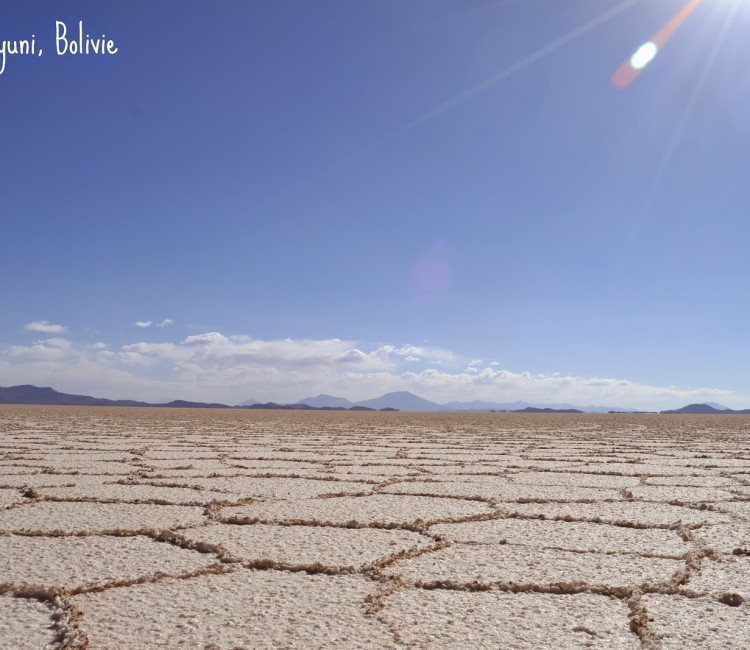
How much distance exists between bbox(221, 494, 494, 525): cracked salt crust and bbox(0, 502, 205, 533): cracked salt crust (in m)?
0.20

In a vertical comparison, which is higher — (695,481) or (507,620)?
(507,620)

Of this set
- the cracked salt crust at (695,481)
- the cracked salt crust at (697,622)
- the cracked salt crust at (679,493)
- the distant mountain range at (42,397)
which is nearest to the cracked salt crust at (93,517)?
the cracked salt crust at (697,622)

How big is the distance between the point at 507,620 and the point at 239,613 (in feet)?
1.93

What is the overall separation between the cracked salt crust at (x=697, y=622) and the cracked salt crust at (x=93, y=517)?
1613 millimetres

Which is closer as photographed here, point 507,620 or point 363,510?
point 507,620

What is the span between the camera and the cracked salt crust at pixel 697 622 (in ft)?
4.62

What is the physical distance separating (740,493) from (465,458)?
2453 millimetres

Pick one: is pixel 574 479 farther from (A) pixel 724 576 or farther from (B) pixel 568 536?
(A) pixel 724 576

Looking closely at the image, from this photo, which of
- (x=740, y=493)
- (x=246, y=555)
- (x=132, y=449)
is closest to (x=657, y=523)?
(x=740, y=493)

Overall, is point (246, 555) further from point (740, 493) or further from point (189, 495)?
point (740, 493)

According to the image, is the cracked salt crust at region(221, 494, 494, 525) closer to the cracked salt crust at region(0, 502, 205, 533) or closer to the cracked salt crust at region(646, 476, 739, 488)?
the cracked salt crust at region(0, 502, 205, 533)

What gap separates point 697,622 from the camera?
153 centimetres

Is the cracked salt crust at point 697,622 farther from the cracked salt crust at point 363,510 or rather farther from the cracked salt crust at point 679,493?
the cracked salt crust at point 679,493

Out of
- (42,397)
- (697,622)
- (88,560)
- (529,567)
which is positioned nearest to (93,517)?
(88,560)
